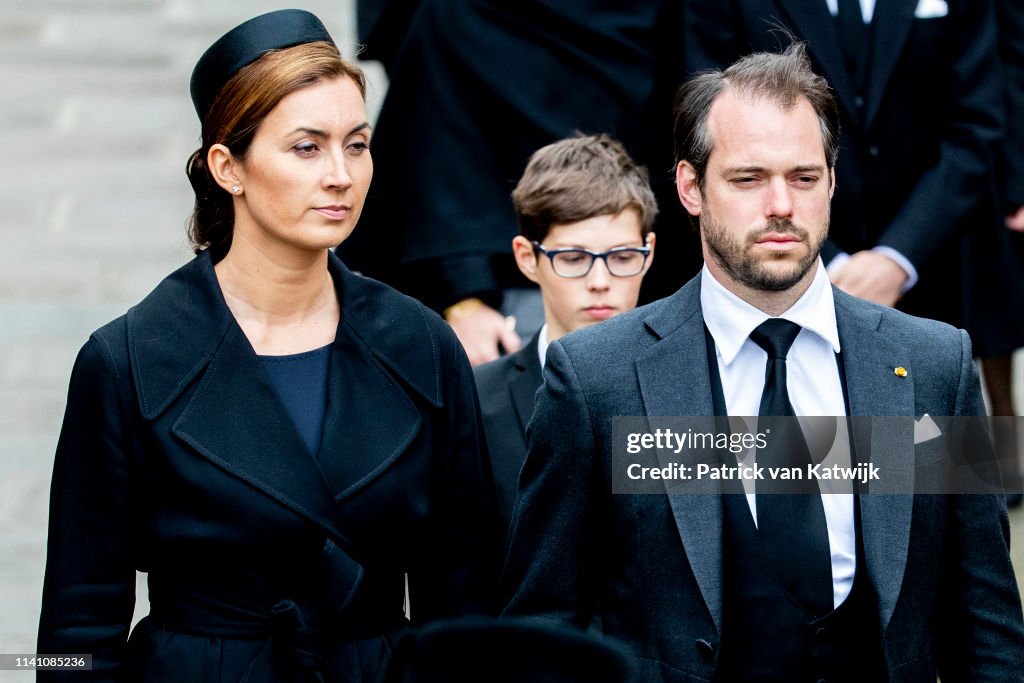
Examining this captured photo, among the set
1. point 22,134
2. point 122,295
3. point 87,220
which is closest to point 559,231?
point 122,295

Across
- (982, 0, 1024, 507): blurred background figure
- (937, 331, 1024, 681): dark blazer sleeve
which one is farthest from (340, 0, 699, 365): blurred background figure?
(937, 331, 1024, 681): dark blazer sleeve

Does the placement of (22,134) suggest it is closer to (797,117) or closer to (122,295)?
(122,295)

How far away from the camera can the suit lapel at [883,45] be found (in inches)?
171

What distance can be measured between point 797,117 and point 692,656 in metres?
0.99

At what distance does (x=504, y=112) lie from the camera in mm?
4562

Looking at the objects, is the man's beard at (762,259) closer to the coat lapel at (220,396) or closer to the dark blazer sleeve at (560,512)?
the dark blazer sleeve at (560,512)

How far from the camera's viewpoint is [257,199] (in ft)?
10.3

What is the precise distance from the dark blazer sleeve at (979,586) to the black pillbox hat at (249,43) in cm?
137

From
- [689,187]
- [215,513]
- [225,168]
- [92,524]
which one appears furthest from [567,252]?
[92,524]

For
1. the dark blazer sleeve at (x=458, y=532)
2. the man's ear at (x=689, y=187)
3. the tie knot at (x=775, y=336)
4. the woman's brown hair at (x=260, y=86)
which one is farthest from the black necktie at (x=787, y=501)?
the woman's brown hair at (x=260, y=86)

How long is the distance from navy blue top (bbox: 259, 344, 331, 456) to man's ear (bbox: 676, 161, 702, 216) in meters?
0.74

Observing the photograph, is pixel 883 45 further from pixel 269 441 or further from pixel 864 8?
pixel 269 441

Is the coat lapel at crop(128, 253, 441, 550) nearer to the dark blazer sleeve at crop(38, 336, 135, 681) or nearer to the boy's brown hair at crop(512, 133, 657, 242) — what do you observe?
the dark blazer sleeve at crop(38, 336, 135, 681)

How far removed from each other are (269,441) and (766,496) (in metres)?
0.89
